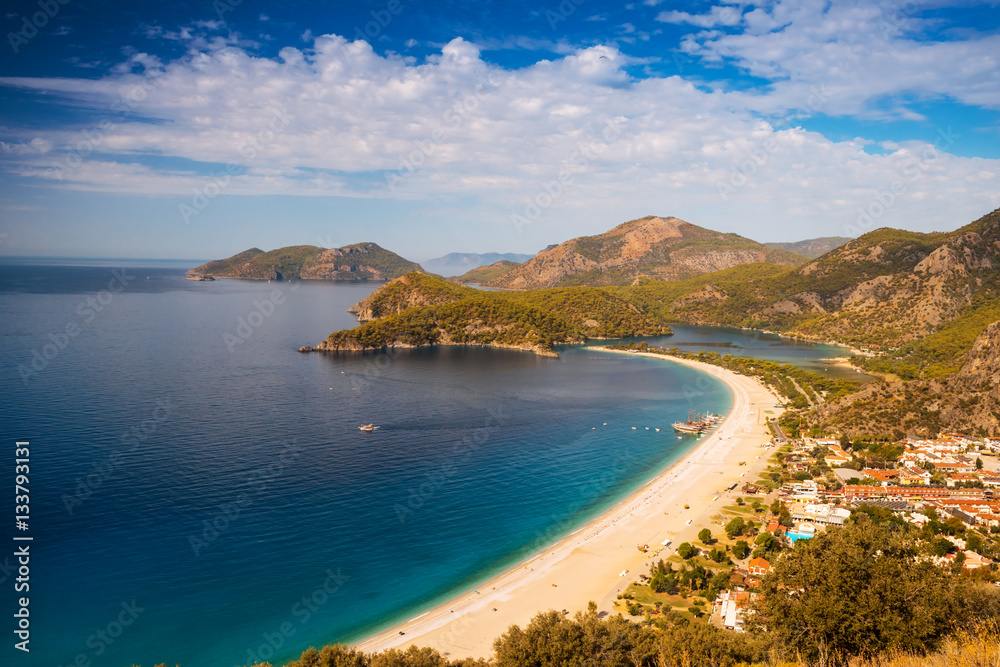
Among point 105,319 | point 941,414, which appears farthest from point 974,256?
point 105,319

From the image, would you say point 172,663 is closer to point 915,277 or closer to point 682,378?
point 682,378

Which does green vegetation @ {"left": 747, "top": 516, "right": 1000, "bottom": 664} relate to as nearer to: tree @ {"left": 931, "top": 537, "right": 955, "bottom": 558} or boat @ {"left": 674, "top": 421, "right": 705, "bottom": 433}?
tree @ {"left": 931, "top": 537, "right": 955, "bottom": 558}

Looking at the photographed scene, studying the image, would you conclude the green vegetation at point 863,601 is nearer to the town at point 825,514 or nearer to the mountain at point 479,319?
the town at point 825,514

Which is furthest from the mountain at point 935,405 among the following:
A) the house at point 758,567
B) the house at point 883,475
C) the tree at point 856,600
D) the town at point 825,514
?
the tree at point 856,600

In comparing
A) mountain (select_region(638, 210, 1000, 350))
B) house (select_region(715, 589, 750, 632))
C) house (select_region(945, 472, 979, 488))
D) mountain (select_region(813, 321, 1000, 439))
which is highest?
mountain (select_region(638, 210, 1000, 350))

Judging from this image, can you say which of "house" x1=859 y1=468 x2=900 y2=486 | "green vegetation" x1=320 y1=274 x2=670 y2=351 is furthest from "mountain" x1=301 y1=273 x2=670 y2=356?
"house" x1=859 y1=468 x2=900 y2=486

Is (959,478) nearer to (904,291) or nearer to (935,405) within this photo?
(935,405)

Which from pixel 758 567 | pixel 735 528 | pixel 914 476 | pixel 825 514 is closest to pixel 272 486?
pixel 735 528

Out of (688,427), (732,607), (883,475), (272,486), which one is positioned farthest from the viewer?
(688,427)
